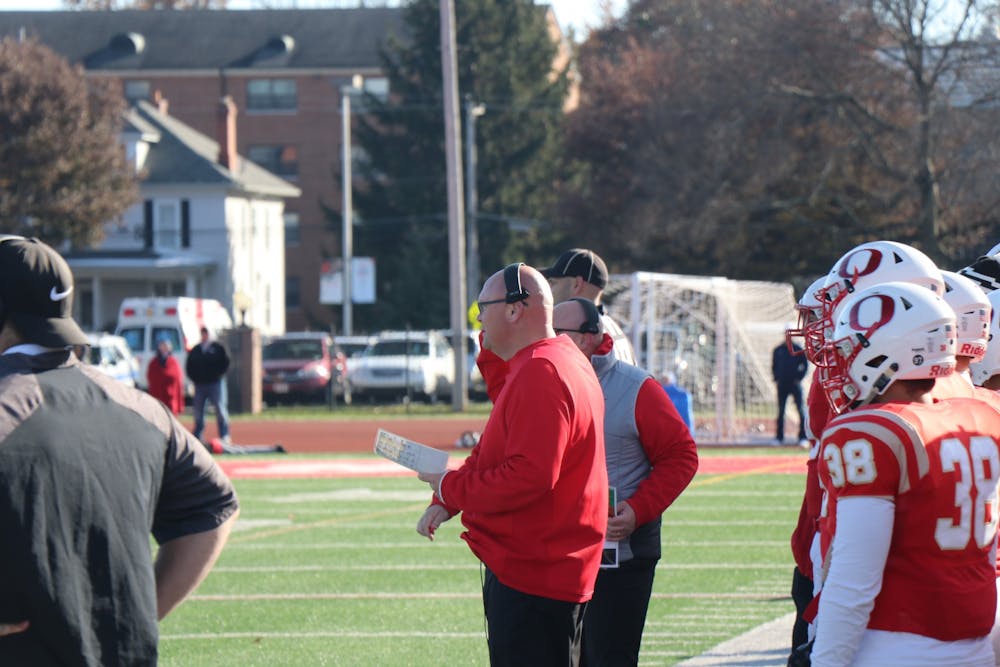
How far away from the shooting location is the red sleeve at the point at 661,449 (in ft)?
19.7

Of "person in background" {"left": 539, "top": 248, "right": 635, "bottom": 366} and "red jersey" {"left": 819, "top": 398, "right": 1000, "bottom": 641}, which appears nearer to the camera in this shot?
"red jersey" {"left": 819, "top": 398, "right": 1000, "bottom": 641}

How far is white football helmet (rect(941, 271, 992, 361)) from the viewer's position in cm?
467

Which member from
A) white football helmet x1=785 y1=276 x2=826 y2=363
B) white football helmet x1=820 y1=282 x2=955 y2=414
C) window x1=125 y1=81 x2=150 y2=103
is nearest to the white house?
window x1=125 y1=81 x2=150 y2=103

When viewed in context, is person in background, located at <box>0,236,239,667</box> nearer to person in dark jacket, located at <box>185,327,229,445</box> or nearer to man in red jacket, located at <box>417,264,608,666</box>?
man in red jacket, located at <box>417,264,608,666</box>

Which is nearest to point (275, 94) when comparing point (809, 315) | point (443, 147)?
point (443, 147)

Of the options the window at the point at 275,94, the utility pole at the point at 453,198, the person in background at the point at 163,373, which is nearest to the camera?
the person in background at the point at 163,373

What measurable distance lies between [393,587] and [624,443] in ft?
17.5

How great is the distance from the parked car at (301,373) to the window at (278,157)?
1152 inches

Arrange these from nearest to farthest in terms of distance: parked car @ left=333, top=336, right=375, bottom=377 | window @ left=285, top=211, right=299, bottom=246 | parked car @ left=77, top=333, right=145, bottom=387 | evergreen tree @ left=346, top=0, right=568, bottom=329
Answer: parked car @ left=77, top=333, right=145, bottom=387, parked car @ left=333, top=336, right=375, bottom=377, evergreen tree @ left=346, top=0, right=568, bottom=329, window @ left=285, top=211, right=299, bottom=246

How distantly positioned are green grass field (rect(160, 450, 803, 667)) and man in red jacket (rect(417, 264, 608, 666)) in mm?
3309

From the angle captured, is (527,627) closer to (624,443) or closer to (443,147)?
(624,443)

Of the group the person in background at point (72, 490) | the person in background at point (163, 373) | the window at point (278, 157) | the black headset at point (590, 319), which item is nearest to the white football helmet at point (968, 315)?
the black headset at point (590, 319)

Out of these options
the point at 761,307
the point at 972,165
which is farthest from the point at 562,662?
the point at 972,165

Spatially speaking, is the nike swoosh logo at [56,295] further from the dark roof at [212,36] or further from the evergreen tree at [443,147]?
the dark roof at [212,36]
